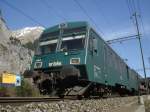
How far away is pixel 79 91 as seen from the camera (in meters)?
11.2

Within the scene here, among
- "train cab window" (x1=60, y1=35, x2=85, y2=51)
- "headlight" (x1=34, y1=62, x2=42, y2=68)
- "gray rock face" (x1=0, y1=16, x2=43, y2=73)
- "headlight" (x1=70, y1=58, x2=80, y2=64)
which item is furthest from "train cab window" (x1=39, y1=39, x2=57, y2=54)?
"gray rock face" (x1=0, y1=16, x2=43, y2=73)

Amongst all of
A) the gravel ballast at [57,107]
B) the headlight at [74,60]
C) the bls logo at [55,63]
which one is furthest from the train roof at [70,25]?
the gravel ballast at [57,107]

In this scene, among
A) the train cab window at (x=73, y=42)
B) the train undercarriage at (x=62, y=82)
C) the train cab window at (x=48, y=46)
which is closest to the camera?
the train undercarriage at (x=62, y=82)

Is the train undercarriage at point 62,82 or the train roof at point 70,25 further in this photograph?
the train roof at point 70,25

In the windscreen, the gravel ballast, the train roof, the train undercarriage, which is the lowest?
the gravel ballast

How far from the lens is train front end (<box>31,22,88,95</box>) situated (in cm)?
1160

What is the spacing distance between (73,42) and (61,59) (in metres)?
0.95

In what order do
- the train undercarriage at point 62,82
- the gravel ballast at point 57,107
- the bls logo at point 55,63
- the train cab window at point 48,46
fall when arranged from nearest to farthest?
the gravel ballast at point 57,107 → the train undercarriage at point 62,82 → the bls logo at point 55,63 → the train cab window at point 48,46

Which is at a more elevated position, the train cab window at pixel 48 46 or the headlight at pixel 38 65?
the train cab window at pixel 48 46

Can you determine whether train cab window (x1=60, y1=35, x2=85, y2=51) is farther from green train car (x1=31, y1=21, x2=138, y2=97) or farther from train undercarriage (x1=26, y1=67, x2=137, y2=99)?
train undercarriage (x1=26, y1=67, x2=137, y2=99)

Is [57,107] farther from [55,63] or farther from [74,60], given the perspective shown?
[55,63]

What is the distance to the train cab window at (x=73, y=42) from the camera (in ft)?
39.6

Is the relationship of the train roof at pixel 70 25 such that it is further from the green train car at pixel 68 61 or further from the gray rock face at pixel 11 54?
the gray rock face at pixel 11 54

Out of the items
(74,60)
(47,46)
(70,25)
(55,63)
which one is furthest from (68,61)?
(70,25)
